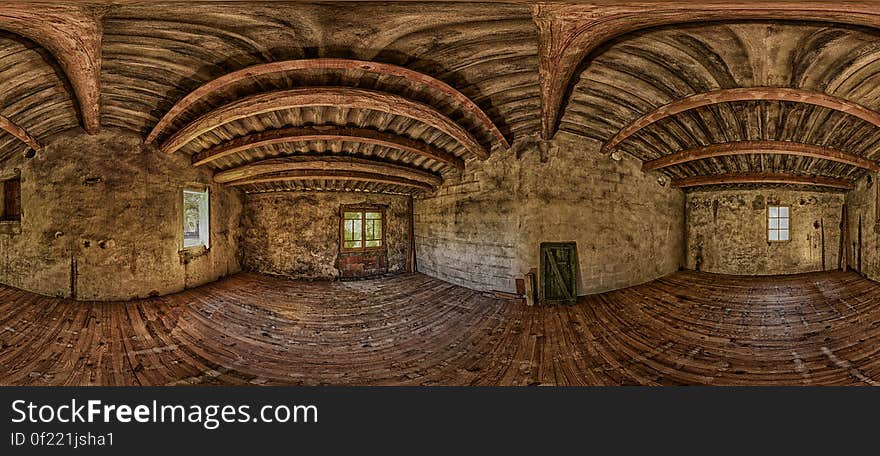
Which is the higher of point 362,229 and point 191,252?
point 362,229

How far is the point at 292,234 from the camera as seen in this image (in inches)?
292

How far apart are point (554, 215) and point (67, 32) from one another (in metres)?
5.43

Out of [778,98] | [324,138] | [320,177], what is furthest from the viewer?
[320,177]

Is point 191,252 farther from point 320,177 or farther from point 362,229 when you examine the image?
point 362,229

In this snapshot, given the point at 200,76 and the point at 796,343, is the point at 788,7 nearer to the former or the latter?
the point at 796,343

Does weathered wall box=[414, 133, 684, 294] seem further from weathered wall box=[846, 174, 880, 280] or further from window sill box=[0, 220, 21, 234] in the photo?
window sill box=[0, 220, 21, 234]

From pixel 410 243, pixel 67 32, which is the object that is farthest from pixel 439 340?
pixel 410 243

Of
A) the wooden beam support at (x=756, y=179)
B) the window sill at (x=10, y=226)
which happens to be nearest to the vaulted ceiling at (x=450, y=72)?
the window sill at (x=10, y=226)

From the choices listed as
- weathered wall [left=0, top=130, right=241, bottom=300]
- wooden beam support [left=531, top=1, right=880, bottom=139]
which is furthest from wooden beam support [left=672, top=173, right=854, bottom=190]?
weathered wall [left=0, top=130, right=241, bottom=300]

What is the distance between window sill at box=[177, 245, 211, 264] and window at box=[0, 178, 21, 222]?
2403mm

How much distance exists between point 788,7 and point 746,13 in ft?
0.67

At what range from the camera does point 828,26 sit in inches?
89.1

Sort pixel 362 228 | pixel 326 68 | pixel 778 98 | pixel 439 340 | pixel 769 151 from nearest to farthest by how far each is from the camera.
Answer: pixel 326 68, pixel 778 98, pixel 439 340, pixel 769 151, pixel 362 228

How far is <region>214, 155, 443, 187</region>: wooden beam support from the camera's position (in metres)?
5.44
